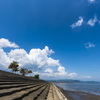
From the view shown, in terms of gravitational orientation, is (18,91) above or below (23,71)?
below

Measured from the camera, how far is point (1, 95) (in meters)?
4.07

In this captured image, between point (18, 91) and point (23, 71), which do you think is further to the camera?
point (23, 71)

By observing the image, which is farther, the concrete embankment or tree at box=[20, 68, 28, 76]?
tree at box=[20, 68, 28, 76]

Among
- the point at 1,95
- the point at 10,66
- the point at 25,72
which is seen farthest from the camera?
the point at 25,72

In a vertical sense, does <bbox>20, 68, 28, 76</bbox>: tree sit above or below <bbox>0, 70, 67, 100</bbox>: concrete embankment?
above

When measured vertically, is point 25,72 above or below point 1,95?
above

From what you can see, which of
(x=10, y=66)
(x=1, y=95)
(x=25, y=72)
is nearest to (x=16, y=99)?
(x=1, y=95)

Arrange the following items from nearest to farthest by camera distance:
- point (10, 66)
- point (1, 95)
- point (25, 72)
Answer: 1. point (1, 95)
2. point (10, 66)
3. point (25, 72)

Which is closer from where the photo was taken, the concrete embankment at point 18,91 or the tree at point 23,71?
the concrete embankment at point 18,91

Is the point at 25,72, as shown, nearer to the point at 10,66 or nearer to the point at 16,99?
the point at 10,66

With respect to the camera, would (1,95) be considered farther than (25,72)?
No

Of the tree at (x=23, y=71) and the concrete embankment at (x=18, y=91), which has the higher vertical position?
the tree at (x=23, y=71)

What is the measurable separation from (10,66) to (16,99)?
150ft

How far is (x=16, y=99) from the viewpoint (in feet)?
13.5
